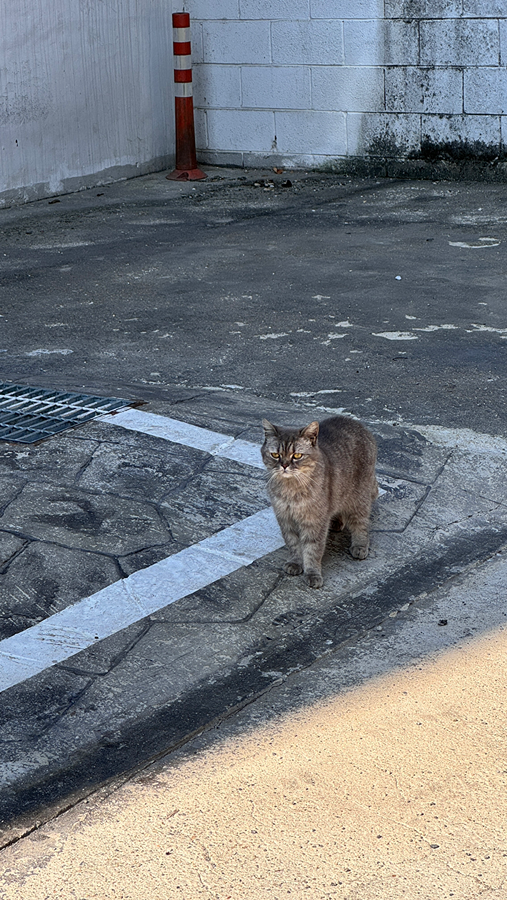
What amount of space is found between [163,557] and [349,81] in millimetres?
8366

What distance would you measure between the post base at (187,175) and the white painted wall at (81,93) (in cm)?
46

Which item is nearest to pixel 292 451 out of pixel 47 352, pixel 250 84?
pixel 47 352

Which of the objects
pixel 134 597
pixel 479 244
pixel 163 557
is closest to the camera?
pixel 134 597

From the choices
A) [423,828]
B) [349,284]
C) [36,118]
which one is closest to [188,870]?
[423,828]

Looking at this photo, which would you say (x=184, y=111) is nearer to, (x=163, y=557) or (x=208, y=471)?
(x=208, y=471)

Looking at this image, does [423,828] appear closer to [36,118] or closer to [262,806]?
[262,806]

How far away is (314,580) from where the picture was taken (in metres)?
3.63

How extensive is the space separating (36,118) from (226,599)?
26.1 ft

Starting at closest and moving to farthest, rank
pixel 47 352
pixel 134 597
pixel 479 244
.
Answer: pixel 134 597
pixel 47 352
pixel 479 244

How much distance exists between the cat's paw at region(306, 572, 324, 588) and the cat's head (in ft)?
1.12

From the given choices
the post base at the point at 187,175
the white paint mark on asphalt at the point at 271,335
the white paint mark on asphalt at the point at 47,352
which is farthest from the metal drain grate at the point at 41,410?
the post base at the point at 187,175

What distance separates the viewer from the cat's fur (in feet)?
12.0

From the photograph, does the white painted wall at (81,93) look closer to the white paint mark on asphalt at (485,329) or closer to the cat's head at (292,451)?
the white paint mark on asphalt at (485,329)

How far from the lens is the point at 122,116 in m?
11.3
